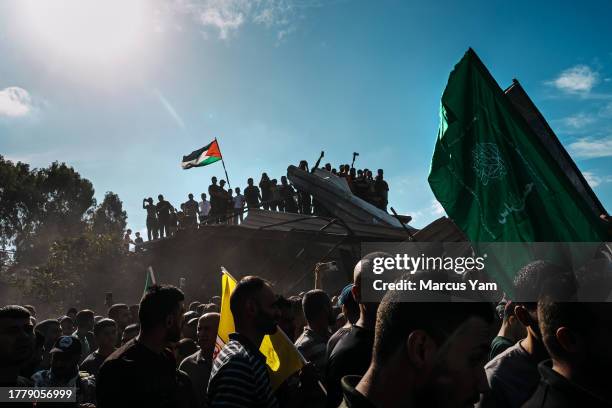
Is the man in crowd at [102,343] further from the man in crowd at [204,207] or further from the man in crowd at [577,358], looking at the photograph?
the man in crowd at [204,207]

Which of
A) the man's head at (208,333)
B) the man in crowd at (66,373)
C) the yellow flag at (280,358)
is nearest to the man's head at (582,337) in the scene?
the yellow flag at (280,358)

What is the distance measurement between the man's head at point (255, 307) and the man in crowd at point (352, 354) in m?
0.47

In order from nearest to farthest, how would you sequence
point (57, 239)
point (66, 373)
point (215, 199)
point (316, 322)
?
point (66, 373), point (316, 322), point (215, 199), point (57, 239)

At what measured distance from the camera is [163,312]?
11.6ft

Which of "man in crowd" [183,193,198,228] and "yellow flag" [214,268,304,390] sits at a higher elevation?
"man in crowd" [183,193,198,228]

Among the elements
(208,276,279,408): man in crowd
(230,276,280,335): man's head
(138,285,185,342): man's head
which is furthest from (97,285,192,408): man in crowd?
(230,276,280,335): man's head

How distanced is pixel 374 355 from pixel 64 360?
12.0 feet

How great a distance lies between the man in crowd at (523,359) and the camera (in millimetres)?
2762

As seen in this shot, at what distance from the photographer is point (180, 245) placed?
762 inches

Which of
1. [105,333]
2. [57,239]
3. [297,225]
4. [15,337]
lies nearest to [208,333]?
[105,333]

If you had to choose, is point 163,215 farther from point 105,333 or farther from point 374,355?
point 374,355

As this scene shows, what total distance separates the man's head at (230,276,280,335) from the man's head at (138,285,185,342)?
555 mm

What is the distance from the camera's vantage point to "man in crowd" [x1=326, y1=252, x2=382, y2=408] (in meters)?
2.90

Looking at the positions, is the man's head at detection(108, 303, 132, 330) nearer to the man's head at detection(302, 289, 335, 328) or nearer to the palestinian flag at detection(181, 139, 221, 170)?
the man's head at detection(302, 289, 335, 328)
